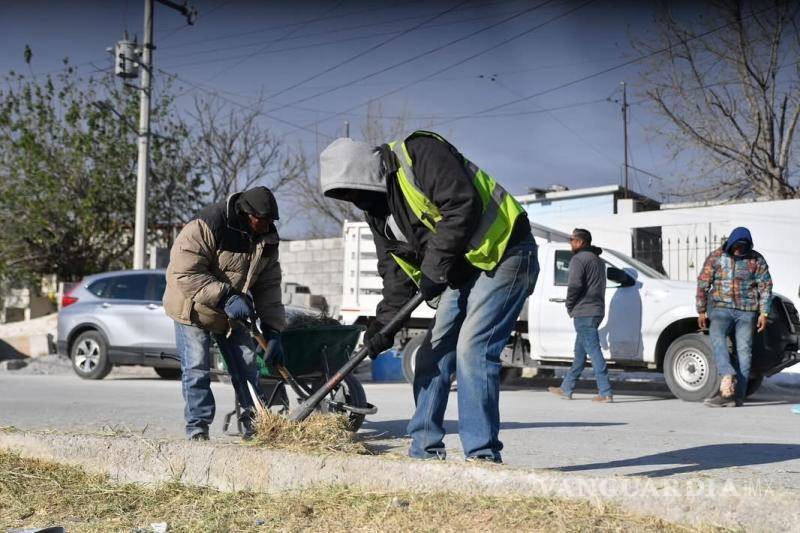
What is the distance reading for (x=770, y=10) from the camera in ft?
62.0

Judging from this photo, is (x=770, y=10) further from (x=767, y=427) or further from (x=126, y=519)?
(x=126, y=519)

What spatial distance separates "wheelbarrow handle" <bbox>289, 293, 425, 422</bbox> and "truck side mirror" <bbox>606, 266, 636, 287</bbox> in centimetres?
616

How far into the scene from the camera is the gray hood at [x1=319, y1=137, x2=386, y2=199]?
3.87 meters

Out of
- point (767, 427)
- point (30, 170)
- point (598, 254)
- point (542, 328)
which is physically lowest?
point (767, 427)

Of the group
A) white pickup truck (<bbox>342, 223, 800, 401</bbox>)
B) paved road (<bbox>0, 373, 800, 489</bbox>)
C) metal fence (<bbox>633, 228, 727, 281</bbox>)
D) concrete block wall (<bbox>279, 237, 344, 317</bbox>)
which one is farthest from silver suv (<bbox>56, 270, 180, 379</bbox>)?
metal fence (<bbox>633, 228, 727, 281</bbox>)

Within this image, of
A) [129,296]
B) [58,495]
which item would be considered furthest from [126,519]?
[129,296]

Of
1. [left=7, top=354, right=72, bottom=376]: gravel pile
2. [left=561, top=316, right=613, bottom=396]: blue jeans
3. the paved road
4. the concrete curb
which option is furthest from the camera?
[left=7, top=354, right=72, bottom=376]: gravel pile

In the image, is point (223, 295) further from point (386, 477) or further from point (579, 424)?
point (579, 424)

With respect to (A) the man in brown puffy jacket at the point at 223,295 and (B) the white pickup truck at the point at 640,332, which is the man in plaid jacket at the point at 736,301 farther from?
(A) the man in brown puffy jacket at the point at 223,295

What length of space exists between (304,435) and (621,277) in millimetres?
6477

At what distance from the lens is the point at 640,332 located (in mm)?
9883

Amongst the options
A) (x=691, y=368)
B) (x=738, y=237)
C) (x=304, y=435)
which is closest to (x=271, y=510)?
(x=304, y=435)

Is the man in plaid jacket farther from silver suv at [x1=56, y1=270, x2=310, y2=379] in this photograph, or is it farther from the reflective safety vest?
silver suv at [x1=56, y1=270, x2=310, y2=379]

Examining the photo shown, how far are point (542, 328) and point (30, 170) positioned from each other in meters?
15.1
